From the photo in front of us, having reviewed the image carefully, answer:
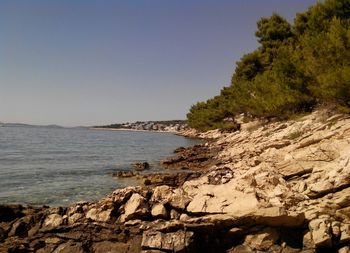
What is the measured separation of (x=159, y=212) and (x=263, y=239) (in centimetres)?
286

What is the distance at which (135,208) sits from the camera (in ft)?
34.6

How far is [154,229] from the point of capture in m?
9.35

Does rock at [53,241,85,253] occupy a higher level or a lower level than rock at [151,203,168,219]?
lower

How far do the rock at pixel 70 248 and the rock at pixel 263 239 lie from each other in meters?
3.92

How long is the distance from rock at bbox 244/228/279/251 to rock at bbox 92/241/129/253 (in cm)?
286

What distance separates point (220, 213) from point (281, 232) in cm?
154

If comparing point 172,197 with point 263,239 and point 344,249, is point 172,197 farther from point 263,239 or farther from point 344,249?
point 344,249

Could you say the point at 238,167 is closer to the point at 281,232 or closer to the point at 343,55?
the point at 281,232

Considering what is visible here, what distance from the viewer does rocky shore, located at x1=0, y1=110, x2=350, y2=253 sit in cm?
885

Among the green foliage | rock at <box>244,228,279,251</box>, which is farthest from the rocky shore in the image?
the green foliage

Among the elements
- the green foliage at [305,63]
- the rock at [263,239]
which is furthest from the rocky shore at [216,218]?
the green foliage at [305,63]

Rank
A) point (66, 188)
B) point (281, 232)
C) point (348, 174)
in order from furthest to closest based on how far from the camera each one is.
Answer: point (66, 188), point (348, 174), point (281, 232)

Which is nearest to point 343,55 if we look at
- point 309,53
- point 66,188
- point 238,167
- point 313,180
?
point 309,53

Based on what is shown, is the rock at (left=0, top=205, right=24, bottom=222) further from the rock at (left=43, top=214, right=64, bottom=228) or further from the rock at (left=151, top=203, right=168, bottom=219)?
the rock at (left=151, top=203, right=168, bottom=219)
